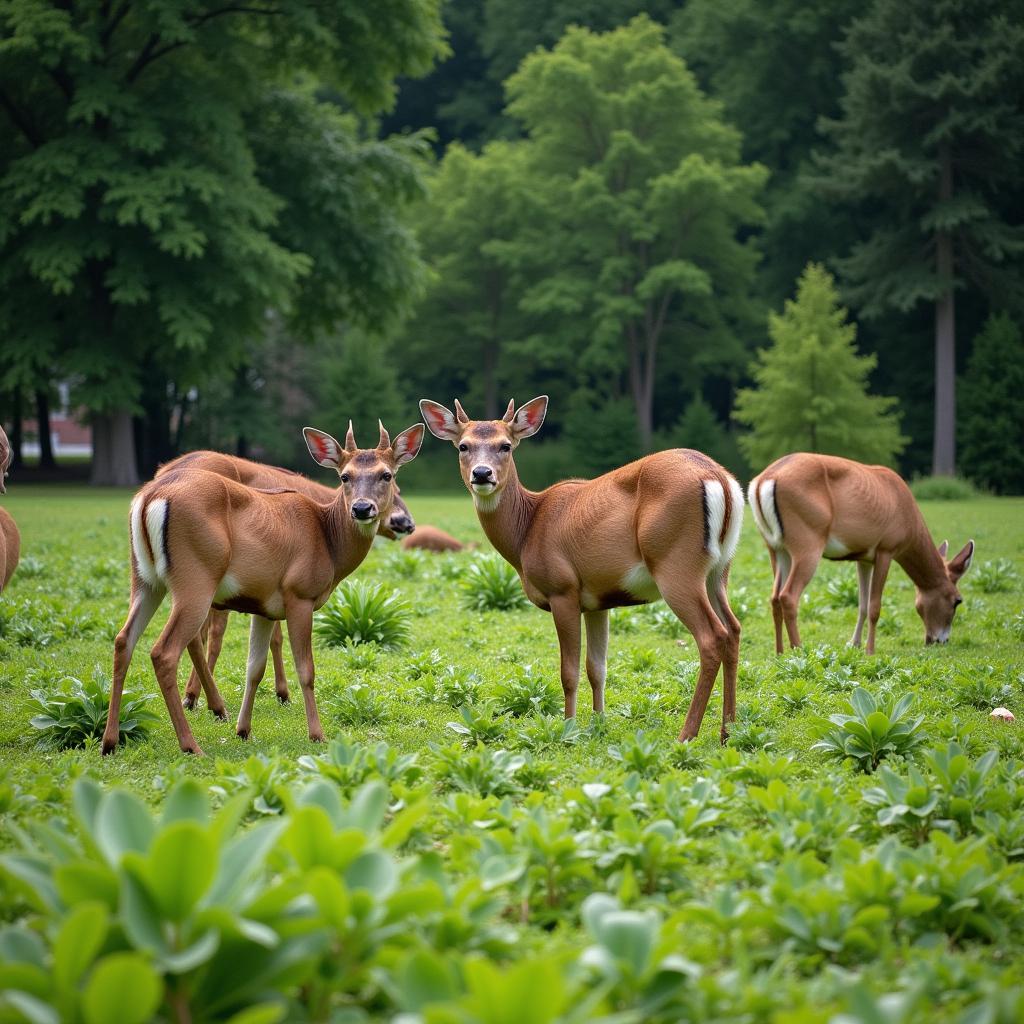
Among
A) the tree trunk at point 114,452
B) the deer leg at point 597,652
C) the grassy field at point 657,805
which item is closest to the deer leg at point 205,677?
the grassy field at point 657,805

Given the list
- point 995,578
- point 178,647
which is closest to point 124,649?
point 178,647

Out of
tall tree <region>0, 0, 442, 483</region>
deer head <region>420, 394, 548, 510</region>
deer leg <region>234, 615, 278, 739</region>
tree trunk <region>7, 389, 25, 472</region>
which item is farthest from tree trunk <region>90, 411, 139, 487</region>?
deer leg <region>234, 615, 278, 739</region>

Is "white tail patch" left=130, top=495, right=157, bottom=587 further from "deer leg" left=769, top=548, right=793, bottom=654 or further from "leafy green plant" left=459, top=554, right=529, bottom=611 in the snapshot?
"leafy green plant" left=459, top=554, right=529, bottom=611

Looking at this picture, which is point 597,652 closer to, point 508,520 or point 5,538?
point 508,520

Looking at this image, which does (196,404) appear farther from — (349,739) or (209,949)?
(209,949)

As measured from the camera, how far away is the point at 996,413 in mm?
35250

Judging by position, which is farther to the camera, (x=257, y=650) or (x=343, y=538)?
(x=343, y=538)

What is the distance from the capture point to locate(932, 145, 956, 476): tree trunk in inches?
1396

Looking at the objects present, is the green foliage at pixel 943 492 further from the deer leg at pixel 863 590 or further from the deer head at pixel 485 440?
the deer head at pixel 485 440

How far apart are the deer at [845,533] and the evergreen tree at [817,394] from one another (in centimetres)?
2285

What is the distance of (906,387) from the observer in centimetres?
4206

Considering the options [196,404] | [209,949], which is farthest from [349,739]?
[196,404]

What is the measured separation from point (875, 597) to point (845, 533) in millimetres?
600

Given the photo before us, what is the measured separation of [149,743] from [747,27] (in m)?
44.5
